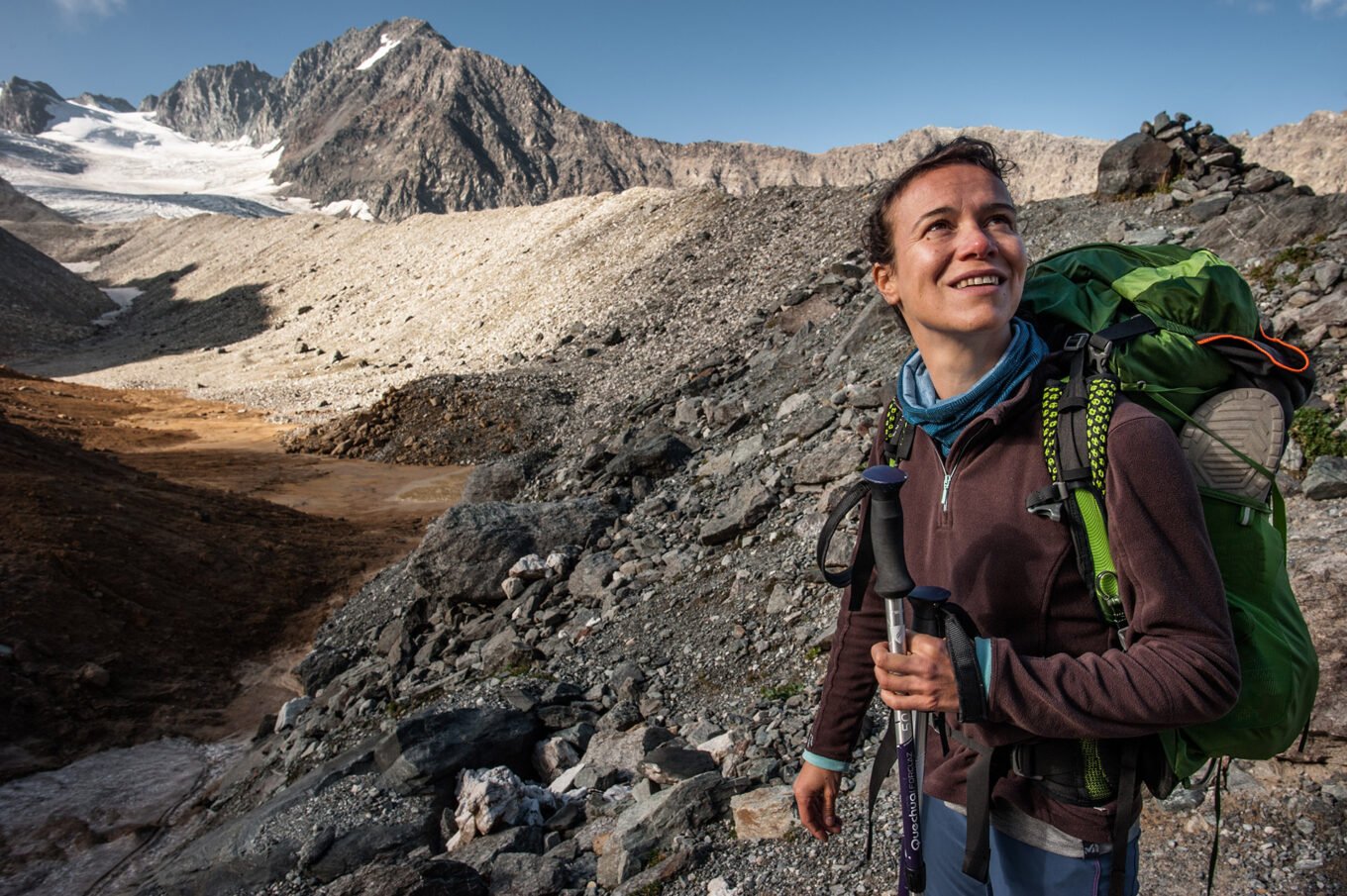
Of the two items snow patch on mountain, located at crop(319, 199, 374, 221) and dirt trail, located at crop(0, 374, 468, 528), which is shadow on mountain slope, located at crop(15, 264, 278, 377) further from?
snow patch on mountain, located at crop(319, 199, 374, 221)

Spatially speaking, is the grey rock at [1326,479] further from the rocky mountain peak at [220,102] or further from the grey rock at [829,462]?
the rocky mountain peak at [220,102]

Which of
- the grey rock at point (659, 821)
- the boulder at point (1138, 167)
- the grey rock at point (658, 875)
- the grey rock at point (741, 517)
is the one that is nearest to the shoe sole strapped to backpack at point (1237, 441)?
the grey rock at point (658, 875)

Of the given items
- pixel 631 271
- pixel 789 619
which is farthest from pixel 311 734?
pixel 631 271

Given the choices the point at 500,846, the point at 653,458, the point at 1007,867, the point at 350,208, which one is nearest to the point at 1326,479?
the point at 1007,867

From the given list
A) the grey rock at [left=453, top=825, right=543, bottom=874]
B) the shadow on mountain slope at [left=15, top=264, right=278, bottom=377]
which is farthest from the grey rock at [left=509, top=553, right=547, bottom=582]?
the shadow on mountain slope at [left=15, top=264, right=278, bottom=377]

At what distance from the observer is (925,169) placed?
1.87 m

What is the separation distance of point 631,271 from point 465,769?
20.3 m

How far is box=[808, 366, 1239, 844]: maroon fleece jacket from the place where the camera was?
4.52 ft

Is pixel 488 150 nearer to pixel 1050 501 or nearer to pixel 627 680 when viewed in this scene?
pixel 627 680

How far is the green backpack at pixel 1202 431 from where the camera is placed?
4.91 ft

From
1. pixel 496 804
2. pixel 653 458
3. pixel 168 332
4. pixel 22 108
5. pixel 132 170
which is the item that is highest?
pixel 22 108

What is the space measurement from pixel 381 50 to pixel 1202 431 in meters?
177

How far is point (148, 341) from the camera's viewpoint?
40.5 metres

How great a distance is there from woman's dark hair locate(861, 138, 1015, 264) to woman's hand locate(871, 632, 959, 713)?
3.15 ft
